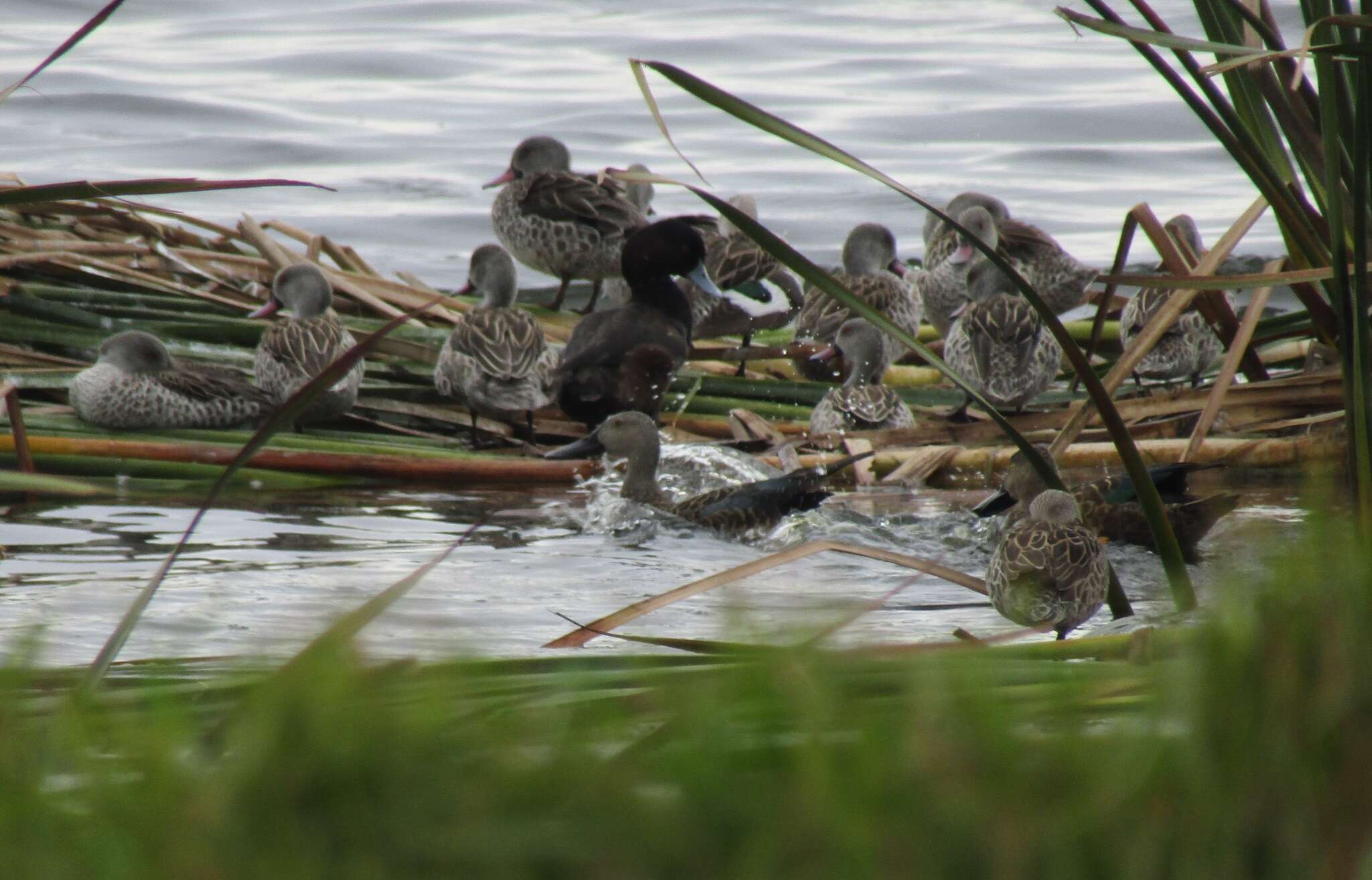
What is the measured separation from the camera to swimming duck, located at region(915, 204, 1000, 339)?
8.43m

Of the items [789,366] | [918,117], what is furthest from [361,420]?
[918,117]

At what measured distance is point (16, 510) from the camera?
516 centimetres

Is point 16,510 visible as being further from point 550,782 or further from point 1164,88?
point 1164,88

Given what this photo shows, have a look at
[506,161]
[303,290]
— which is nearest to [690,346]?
[303,290]

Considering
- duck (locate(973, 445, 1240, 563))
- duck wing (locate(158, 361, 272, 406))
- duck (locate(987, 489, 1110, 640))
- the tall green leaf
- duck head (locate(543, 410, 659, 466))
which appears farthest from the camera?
duck wing (locate(158, 361, 272, 406))

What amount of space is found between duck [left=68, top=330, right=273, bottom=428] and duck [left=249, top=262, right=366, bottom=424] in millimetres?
109

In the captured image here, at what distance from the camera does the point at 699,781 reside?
4.04 ft

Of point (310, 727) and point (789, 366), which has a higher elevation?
point (310, 727)

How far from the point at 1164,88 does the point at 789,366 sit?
10658 mm

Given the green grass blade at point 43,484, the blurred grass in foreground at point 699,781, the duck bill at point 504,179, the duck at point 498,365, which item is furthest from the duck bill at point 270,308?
the blurred grass in foreground at point 699,781

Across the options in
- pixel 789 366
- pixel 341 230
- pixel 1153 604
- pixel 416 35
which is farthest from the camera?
pixel 416 35

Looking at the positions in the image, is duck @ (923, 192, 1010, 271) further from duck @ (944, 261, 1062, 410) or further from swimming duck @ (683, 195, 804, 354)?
duck @ (944, 261, 1062, 410)

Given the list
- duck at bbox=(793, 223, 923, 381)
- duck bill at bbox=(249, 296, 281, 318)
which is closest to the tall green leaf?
duck at bbox=(793, 223, 923, 381)

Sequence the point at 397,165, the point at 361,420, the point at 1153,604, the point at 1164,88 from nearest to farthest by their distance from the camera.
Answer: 1. the point at 1153,604
2. the point at 361,420
3. the point at 397,165
4. the point at 1164,88
